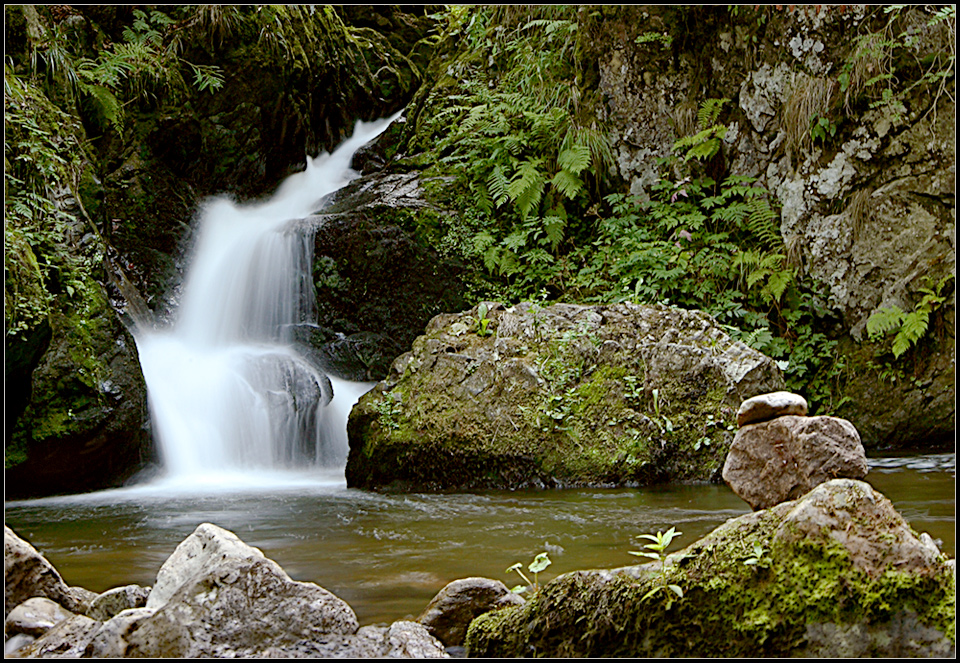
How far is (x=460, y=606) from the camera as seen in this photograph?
103 inches

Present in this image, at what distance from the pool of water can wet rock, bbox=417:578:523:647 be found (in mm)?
354

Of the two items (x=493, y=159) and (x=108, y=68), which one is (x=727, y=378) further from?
(x=108, y=68)

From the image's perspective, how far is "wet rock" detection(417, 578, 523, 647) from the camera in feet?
8.43


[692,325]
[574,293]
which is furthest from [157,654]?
[574,293]

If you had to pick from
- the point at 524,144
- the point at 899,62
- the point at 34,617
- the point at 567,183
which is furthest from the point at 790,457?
the point at 524,144

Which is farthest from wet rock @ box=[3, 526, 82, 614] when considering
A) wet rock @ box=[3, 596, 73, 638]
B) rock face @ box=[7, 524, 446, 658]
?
rock face @ box=[7, 524, 446, 658]

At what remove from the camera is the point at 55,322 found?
6832 millimetres

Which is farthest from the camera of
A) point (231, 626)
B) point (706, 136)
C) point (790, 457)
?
point (706, 136)

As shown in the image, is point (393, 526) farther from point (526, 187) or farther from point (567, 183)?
point (567, 183)

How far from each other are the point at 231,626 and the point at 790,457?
2853 millimetres

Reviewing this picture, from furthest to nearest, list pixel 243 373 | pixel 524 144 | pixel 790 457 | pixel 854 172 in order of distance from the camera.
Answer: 1. pixel 524 144
2. pixel 854 172
3. pixel 243 373
4. pixel 790 457

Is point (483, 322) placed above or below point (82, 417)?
above

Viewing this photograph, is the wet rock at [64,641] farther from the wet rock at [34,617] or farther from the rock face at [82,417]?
the rock face at [82,417]

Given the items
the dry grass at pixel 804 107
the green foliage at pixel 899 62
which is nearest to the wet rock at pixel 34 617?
the dry grass at pixel 804 107
